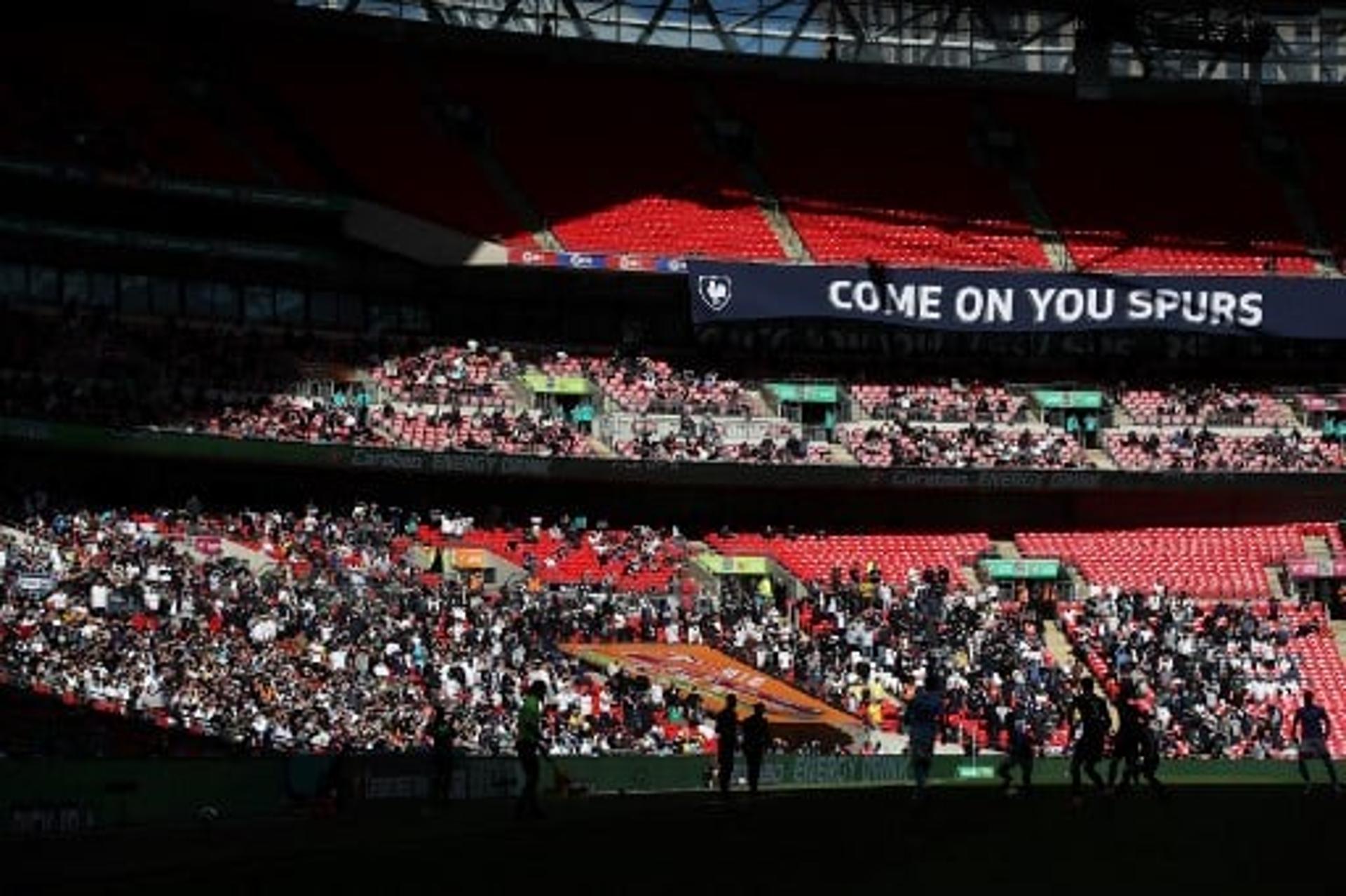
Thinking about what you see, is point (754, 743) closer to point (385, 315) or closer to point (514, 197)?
point (385, 315)

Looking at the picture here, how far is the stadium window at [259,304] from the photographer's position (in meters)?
55.9

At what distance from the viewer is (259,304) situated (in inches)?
2211

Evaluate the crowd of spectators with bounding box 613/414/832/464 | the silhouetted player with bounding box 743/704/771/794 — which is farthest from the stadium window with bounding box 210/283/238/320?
the silhouetted player with bounding box 743/704/771/794

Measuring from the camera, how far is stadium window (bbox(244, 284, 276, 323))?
5594 centimetres

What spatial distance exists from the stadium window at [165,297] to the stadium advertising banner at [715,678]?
14.1 m

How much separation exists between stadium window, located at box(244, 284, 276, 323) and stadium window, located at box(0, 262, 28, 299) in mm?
5396

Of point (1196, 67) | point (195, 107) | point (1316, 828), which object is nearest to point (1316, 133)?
point (1196, 67)

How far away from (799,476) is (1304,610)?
488 inches

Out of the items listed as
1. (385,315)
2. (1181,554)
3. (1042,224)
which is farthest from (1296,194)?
(385,315)

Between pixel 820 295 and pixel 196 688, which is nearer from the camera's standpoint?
pixel 196 688

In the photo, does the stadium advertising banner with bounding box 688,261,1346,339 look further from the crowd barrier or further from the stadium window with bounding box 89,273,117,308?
the crowd barrier

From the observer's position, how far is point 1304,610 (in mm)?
55625

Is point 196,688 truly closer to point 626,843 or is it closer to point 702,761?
point 702,761

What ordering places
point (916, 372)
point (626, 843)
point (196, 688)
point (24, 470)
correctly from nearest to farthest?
point (626, 843)
point (196, 688)
point (24, 470)
point (916, 372)
